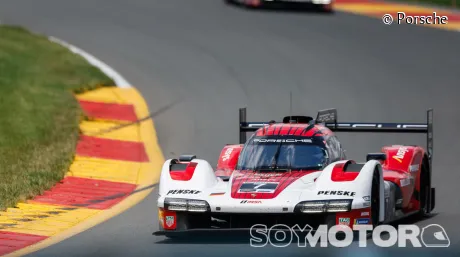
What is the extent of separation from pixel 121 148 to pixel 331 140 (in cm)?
525

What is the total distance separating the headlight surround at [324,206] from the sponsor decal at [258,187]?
442 mm

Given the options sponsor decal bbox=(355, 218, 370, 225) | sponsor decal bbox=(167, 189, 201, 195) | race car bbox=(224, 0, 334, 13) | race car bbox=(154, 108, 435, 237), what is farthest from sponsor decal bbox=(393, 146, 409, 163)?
race car bbox=(224, 0, 334, 13)

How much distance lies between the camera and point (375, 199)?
43.0 ft

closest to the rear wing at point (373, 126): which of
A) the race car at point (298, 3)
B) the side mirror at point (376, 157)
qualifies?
the side mirror at point (376, 157)

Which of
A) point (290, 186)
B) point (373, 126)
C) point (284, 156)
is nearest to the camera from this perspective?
point (290, 186)

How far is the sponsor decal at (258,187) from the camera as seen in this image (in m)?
12.7

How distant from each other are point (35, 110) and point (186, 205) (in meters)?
8.56

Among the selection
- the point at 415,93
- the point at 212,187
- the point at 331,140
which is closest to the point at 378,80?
the point at 415,93

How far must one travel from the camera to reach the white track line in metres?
23.4

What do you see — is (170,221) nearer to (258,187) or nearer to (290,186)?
(258,187)

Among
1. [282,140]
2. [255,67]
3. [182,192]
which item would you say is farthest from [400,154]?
[255,67]

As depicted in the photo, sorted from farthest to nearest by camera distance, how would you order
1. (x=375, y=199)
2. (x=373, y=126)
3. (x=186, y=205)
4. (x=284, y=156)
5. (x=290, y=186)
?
(x=373, y=126)
(x=284, y=156)
(x=375, y=199)
(x=290, y=186)
(x=186, y=205)

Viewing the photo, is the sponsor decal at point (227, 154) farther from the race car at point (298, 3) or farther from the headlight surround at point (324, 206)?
the race car at point (298, 3)

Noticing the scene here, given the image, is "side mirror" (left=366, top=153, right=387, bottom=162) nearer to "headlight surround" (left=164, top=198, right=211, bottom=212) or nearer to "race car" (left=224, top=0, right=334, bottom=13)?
"headlight surround" (left=164, top=198, right=211, bottom=212)
